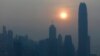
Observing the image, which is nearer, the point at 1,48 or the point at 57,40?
the point at 1,48

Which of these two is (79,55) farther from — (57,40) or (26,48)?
(26,48)

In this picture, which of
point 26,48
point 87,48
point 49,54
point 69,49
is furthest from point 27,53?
point 87,48

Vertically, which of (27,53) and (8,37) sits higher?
(8,37)

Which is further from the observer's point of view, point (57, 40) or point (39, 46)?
point (57, 40)

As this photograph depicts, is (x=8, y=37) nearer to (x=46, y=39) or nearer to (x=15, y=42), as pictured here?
(x=15, y=42)

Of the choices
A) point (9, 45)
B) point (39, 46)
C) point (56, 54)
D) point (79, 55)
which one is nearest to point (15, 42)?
point (9, 45)

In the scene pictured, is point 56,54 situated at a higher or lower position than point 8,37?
lower

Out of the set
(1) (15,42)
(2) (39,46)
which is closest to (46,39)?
(2) (39,46)
